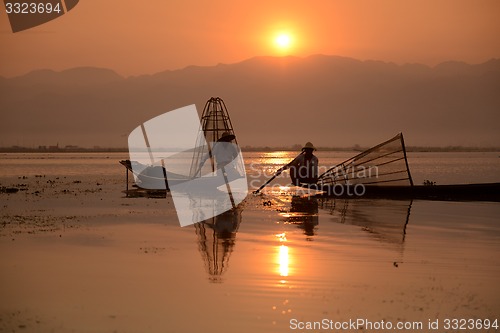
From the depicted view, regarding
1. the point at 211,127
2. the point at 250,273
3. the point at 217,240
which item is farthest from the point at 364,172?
the point at 250,273

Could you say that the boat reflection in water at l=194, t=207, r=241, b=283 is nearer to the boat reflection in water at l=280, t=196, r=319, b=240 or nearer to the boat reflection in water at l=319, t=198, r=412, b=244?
the boat reflection in water at l=280, t=196, r=319, b=240

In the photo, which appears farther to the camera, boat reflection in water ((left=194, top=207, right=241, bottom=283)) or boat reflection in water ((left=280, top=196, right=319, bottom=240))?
boat reflection in water ((left=280, top=196, right=319, bottom=240))

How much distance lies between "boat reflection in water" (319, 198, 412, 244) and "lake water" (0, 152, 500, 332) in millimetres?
74

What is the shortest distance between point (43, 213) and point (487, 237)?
12244mm

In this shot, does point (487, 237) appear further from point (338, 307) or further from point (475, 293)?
point (338, 307)

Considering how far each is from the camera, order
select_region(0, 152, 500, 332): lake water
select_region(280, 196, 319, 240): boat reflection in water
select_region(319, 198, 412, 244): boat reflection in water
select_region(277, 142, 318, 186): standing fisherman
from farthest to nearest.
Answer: select_region(277, 142, 318, 186): standing fisherman < select_region(280, 196, 319, 240): boat reflection in water < select_region(319, 198, 412, 244): boat reflection in water < select_region(0, 152, 500, 332): lake water

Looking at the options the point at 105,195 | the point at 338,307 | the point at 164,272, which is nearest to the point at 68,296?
the point at 164,272

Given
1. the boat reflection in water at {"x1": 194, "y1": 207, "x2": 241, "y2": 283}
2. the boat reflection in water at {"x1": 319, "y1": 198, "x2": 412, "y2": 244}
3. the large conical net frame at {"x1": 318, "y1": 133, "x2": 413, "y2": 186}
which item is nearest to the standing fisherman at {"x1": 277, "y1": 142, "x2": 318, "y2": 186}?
the large conical net frame at {"x1": 318, "y1": 133, "x2": 413, "y2": 186}

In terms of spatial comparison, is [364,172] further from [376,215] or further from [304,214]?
[304,214]

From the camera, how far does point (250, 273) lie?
395 inches

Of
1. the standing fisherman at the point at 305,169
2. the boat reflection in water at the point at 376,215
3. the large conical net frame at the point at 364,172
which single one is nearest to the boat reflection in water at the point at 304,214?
the boat reflection in water at the point at 376,215

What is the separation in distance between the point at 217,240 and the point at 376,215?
6713mm

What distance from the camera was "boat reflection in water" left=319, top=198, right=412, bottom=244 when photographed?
14.9 meters

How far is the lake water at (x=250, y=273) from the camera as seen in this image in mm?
7629
